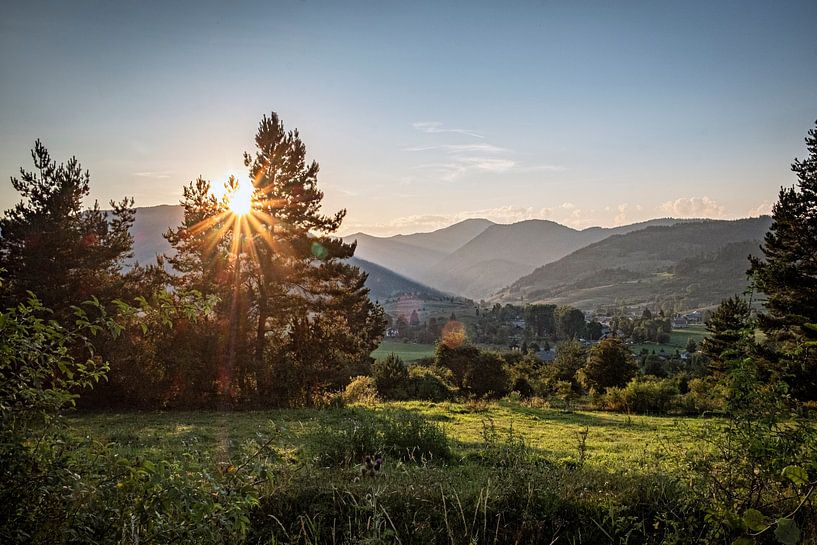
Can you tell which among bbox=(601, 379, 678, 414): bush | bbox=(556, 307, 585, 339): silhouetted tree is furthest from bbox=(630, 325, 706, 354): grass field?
bbox=(601, 379, 678, 414): bush

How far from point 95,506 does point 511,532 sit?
11.2 ft

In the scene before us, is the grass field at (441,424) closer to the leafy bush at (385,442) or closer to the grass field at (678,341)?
the leafy bush at (385,442)

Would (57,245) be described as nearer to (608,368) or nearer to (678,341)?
(608,368)

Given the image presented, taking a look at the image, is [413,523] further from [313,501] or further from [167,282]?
[167,282]

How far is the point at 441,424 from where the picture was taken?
14797 millimetres

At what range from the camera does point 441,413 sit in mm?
17953

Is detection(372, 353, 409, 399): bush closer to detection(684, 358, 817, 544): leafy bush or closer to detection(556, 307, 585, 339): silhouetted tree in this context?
detection(684, 358, 817, 544): leafy bush

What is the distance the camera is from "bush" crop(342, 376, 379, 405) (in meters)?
20.3

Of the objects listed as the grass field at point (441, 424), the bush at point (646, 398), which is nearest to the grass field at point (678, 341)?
the bush at point (646, 398)

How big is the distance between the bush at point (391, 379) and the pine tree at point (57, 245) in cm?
1270

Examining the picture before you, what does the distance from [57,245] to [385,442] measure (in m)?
19.3

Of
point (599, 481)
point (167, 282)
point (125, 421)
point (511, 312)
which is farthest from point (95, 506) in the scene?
point (511, 312)

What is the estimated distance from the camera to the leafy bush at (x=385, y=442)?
763cm

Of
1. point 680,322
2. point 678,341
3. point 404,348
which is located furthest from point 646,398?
point 680,322
